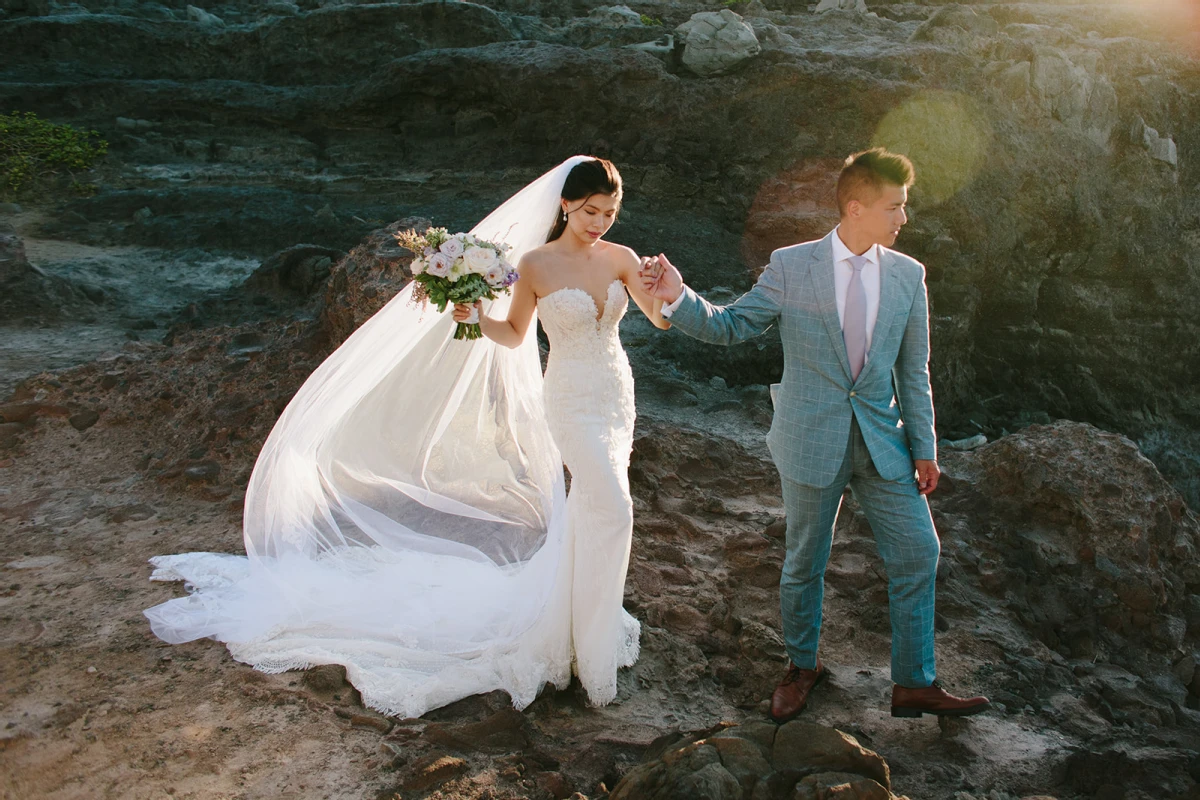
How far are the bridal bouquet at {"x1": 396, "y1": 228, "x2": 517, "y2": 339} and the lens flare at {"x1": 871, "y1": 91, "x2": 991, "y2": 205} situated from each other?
843cm

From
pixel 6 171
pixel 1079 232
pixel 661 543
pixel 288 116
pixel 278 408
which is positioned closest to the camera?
pixel 661 543

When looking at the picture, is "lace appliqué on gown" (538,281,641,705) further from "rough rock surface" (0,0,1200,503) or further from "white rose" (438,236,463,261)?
"rough rock surface" (0,0,1200,503)

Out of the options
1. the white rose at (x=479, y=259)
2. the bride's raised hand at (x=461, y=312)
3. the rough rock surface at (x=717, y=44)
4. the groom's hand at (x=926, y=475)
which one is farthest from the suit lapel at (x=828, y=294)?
the rough rock surface at (x=717, y=44)

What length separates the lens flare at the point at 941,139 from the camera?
10703mm

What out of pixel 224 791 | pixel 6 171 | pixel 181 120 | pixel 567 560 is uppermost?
pixel 181 120

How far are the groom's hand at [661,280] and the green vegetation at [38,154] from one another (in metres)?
13.0

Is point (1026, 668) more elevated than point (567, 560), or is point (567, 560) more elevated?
point (567, 560)

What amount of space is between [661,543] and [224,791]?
2759 mm

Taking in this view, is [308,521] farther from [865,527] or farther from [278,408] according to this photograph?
[865,527]

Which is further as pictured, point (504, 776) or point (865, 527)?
point (865, 527)

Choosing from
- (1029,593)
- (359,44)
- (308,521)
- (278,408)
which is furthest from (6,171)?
(1029,593)

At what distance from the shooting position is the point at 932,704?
3.48m

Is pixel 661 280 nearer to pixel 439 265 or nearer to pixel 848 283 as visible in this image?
pixel 848 283

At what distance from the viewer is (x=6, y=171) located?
13297 mm
